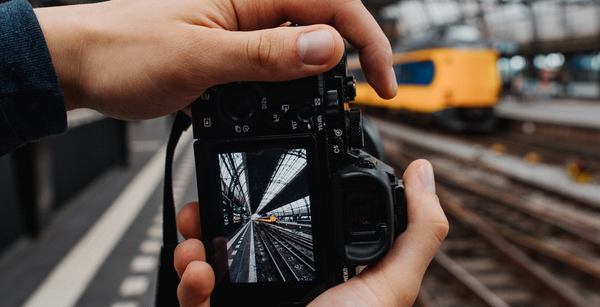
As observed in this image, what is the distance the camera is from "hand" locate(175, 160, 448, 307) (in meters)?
1.03

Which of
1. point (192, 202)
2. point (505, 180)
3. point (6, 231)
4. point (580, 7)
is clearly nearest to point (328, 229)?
Answer: point (192, 202)

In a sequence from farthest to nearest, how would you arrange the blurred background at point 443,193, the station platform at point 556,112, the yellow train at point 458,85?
1. the yellow train at point 458,85
2. the station platform at point 556,112
3. the blurred background at point 443,193

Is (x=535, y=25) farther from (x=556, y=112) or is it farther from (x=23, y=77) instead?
(x=23, y=77)

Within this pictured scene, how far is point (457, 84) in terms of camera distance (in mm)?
15367

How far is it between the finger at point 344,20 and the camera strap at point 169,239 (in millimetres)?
295

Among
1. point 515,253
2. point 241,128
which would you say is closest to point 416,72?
point 515,253

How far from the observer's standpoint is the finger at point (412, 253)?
1054 mm

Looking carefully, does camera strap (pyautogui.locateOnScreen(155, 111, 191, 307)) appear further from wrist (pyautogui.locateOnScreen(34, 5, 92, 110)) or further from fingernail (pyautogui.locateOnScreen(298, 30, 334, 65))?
fingernail (pyautogui.locateOnScreen(298, 30, 334, 65))

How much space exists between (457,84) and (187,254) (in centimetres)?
1508

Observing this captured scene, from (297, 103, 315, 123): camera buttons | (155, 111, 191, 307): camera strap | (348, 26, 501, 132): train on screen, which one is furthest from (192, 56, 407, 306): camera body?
(348, 26, 501, 132): train on screen

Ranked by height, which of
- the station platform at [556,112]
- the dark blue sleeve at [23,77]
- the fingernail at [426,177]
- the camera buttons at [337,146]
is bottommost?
the station platform at [556,112]

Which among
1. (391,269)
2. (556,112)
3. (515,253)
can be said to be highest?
(391,269)

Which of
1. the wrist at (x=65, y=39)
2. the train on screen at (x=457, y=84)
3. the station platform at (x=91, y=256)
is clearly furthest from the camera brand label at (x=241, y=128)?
the train on screen at (x=457, y=84)

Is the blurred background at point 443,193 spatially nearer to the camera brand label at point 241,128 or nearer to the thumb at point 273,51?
the camera brand label at point 241,128
